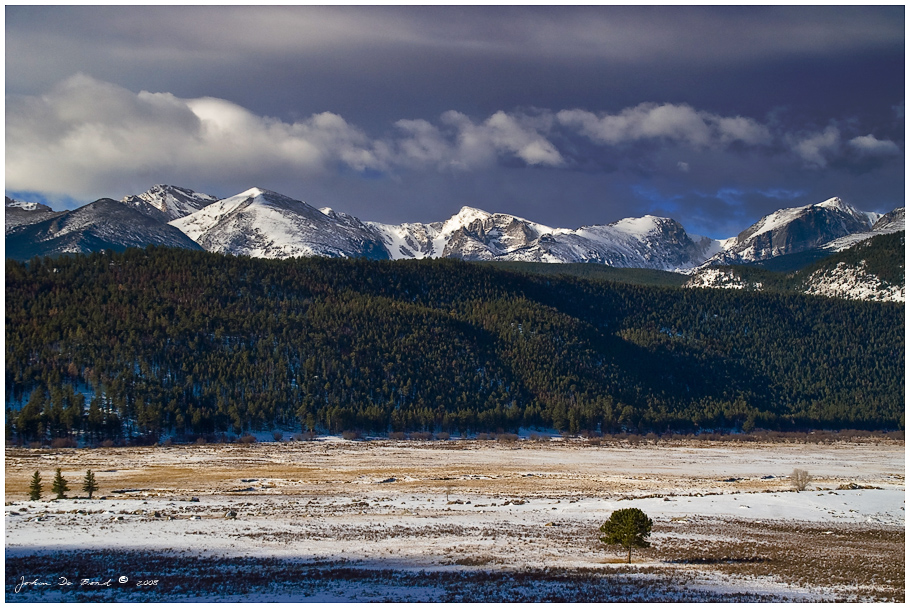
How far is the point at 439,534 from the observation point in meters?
53.9

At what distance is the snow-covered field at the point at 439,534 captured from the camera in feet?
127

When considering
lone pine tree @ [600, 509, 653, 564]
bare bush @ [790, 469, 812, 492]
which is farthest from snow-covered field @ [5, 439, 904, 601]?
bare bush @ [790, 469, 812, 492]

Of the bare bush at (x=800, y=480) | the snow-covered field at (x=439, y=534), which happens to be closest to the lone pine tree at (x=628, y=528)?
the snow-covered field at (x=439, y=534)

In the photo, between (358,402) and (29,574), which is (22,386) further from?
(29,574)

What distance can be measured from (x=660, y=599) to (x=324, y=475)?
66.3 metres

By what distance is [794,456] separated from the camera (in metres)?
137

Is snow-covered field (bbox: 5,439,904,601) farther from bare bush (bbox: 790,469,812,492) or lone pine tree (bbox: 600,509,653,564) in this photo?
bare bush (bbox: 790,469,812,492)

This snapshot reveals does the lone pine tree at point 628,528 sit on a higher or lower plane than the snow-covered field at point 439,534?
higher

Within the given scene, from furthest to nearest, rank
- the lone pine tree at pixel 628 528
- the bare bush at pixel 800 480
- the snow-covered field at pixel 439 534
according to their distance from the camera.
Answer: the bare bush at pixel 800 480 < the lone pine tree at pixel 628 528 < the snow-covered field at pixel 439 534

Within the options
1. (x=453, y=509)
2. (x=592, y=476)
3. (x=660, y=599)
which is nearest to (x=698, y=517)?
(x=453, y=509)

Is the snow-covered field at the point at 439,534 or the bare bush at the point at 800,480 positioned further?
the bare bush at the point at 800,480

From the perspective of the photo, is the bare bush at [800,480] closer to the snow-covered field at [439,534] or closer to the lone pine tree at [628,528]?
the snow-covered field at [439,534]

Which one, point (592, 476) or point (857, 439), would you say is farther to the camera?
point (857, 439)

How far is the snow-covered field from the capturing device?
38.6 meters
